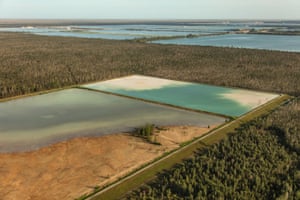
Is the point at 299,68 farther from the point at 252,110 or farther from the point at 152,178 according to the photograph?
the point at 152,178

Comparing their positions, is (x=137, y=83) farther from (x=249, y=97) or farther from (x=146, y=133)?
(x=146, y=133)

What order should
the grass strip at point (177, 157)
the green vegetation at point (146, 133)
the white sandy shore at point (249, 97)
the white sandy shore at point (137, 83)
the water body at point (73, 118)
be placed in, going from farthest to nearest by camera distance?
the white sandy shore at point (137, 83), the white sandy shore at point (249, 97), the water body at point (73, 118), the green vegetation at point (146, 133), the grass strip at point (177, 157)

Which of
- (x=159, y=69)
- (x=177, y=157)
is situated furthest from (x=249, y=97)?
(x=159, y=69)

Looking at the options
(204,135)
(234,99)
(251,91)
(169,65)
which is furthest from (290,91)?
(169,65)

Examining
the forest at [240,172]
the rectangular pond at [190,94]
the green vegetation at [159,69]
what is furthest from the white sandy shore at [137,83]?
the forest at [240,172]

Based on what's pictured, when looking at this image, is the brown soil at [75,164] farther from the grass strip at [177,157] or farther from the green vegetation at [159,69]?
the green vegetation at [159,69]
